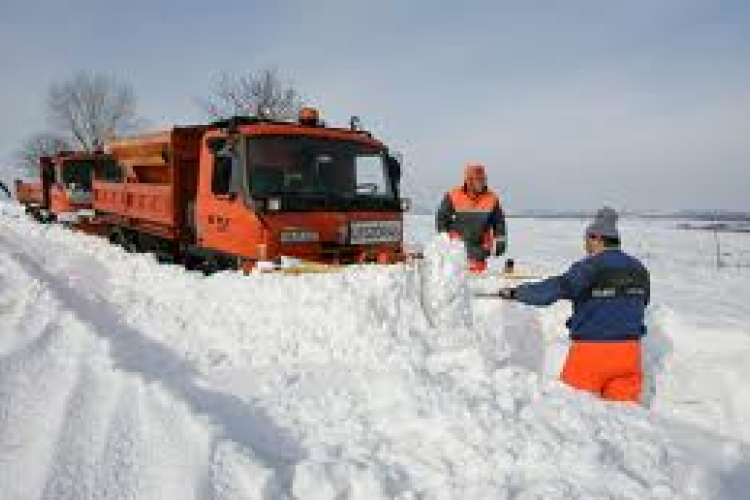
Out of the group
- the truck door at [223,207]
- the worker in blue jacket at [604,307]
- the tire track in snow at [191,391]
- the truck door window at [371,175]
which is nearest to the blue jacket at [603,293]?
the worker in blue jacket at [604,307]

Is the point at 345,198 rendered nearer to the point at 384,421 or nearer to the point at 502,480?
the point at 384,421

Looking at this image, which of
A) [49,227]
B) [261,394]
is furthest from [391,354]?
[49,227]

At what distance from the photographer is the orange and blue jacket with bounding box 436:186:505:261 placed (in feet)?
29.7

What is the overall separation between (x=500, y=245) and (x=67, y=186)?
13.8m

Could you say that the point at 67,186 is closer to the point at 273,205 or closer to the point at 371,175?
the point at 371,175

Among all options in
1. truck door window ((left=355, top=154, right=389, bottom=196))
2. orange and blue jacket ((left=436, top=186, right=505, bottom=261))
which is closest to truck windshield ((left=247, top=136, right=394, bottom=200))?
truck door window ((left=355, top=154, right=389, bottom=196))

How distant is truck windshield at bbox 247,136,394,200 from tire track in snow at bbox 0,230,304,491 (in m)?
2.19

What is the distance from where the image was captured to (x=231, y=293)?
7129 mm

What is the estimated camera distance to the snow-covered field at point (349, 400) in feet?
12.5

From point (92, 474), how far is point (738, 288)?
13.5 metres

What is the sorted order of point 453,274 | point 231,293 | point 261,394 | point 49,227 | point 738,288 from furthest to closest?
point 49,227
point 738,288
point 231,293
point 453,274
point 261,394

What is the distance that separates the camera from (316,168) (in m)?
9.02

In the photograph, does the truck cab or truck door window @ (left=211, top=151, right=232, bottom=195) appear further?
truck door window @ (left=211, top=151, right=232, bottom=195)

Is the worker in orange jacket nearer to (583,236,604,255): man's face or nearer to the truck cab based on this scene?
the truck cab
